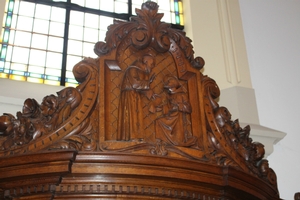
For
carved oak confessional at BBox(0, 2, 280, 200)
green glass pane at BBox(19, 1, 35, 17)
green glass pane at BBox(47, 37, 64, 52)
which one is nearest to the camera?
carved oak confessional at BBox(0, 2, 280, 200)

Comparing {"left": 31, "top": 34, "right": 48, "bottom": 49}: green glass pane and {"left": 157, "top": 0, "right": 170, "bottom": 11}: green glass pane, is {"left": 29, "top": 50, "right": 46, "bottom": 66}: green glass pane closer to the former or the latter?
{"left": 31, "top": 34, "right": 48, "bottom": 49}: green glass pane

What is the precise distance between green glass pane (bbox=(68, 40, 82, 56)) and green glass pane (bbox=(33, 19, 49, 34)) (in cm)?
30

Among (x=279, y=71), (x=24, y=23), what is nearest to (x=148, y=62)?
(x=24, y=23)

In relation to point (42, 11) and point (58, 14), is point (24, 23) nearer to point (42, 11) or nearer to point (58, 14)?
point (42, 11)

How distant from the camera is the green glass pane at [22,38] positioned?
216 inches

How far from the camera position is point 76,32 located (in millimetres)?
5773

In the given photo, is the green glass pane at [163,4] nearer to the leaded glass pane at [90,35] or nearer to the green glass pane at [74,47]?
the leaded glass pane at [90,35]

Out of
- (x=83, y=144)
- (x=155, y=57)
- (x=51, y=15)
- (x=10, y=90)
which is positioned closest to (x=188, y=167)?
(x=83, y=144)

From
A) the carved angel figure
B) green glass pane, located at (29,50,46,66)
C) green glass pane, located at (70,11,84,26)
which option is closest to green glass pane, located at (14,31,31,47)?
green glass pane, located at (29,50,46,66)

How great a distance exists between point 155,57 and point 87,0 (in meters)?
2.47

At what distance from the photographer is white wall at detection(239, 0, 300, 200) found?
5.36m

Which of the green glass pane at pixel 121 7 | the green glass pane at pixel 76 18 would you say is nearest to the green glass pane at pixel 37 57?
the green glass pane at pixel 76 18

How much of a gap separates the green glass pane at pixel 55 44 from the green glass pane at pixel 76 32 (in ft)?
0.45

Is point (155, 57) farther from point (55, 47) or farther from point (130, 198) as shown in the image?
point (55, 47)
